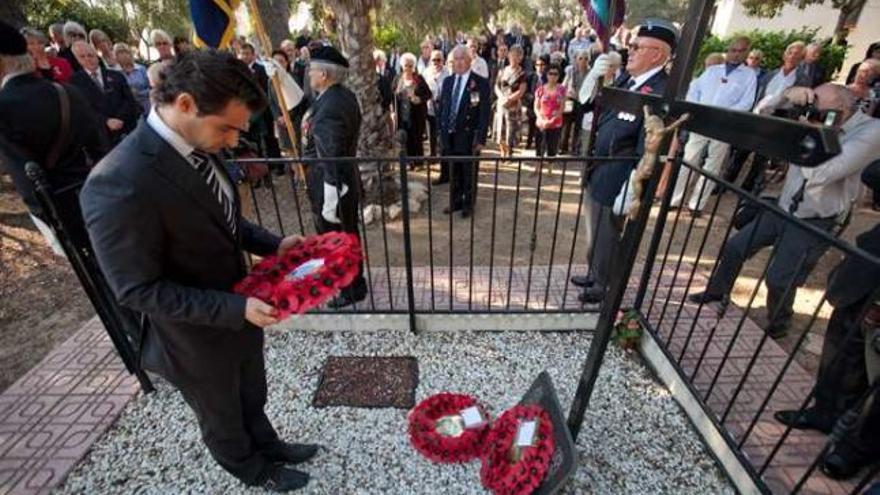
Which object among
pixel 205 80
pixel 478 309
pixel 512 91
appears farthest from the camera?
pixel 512 91

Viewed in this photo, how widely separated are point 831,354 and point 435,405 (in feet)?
7.93

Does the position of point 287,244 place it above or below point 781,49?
below

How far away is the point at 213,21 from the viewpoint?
4008mm

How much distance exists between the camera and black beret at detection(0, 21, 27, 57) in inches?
109

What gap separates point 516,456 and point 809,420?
1844mm

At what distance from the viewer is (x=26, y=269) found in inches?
196

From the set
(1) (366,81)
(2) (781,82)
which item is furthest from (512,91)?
(2) (781,82)

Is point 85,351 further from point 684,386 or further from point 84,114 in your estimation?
point 684,386

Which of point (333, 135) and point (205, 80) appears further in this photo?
point (333, 135)

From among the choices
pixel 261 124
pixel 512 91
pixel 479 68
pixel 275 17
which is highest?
pixel 275 17

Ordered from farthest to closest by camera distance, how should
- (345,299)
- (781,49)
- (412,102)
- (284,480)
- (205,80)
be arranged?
(781,49), (412,102), (345,299), (284,480), (205,80)

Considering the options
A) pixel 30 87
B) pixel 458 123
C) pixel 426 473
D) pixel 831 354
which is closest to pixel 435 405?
pixel 426 473

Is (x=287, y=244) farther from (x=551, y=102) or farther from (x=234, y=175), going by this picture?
(x=551, y=102)

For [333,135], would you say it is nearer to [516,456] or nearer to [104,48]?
[516,456]
